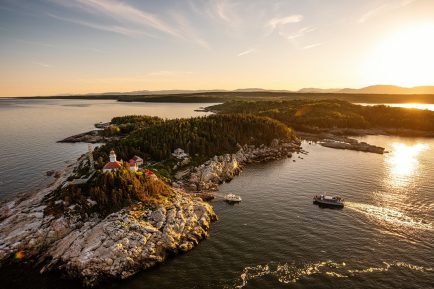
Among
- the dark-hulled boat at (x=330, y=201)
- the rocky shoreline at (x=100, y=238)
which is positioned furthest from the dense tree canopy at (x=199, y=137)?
the dark-hulled boat at (x=330, y=201)

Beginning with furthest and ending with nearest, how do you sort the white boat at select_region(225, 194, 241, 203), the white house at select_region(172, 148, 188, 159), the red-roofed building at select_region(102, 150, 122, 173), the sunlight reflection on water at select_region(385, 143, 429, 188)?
the white house at select_region(172, 148, 188, 159)
the sunlight reflection on water at select_region(385, 143, 429, 188)
the white boat at select_region(225, 194, 241, 203)
the red-roofed building at select_region(102, 150, 122, 173)

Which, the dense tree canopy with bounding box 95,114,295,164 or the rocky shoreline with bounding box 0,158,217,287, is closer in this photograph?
the rocky shoreline with bounding box 0,158,217,287

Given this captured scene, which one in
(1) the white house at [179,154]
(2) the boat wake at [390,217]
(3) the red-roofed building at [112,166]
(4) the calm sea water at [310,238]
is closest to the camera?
(4) the calm sea water at [310,238]

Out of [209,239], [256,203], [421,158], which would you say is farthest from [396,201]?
[421,158]

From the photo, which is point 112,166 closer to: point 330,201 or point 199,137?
point 199,137

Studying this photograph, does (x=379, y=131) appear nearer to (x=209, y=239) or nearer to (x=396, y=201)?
(x=396, y=201)

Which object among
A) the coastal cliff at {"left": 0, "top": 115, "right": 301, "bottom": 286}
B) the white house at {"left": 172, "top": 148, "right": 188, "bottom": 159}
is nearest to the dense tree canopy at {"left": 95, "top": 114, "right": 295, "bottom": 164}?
the white house at {"left": 172, "top": 148, "right": 188, "bottom": 159}

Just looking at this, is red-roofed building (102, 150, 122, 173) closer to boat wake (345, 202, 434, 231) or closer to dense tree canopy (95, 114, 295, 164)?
dense tree canopy (95, 114, 295, 164)

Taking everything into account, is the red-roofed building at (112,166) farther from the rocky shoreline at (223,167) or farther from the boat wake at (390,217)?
the boat wake at (390,217)

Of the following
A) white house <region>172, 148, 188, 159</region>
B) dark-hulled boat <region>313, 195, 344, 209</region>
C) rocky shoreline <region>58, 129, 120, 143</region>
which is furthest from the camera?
rocky shoreline <region>58, 129, 120, 143</region>
